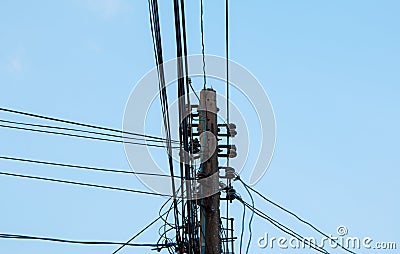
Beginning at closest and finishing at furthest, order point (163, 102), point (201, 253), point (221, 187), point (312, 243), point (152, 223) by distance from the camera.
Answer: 1. point (163, 102)
2. point (201, 253)
3. point (221, 187)
4. point (152, 223)
5. point (312, 243)

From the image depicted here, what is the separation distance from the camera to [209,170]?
25.0 ft

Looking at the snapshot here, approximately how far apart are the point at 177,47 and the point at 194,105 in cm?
250

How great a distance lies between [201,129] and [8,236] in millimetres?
2639

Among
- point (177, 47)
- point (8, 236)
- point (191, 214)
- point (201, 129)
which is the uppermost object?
point (201, 129)

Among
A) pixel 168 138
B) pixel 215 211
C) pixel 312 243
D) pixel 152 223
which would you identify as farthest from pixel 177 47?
pixel 312 243

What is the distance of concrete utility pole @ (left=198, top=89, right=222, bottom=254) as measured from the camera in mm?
7336

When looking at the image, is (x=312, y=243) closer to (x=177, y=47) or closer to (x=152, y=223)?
(x=152, y=223)

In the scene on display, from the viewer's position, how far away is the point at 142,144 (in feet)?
29.6

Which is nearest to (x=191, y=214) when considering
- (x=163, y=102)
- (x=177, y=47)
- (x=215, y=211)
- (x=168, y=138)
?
(x=215, y=211)

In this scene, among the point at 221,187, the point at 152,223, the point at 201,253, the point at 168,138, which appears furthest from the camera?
the point at 152,223

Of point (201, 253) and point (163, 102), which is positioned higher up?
point (163, 102)

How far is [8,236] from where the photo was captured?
6566 millimetres

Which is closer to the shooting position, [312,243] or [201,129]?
[201,129]

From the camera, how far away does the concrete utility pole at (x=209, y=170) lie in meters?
7.34
